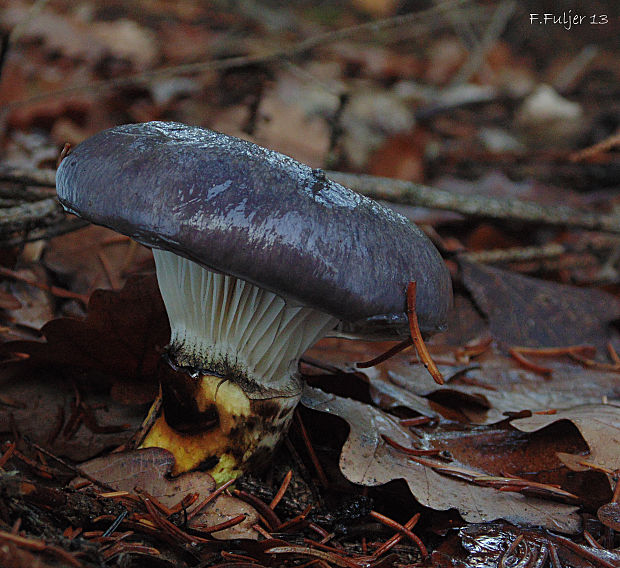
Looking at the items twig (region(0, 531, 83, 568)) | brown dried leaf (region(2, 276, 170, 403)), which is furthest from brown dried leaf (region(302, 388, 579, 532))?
twig (region(0, 531, 83, 568))

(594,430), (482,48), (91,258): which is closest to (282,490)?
(594,430)

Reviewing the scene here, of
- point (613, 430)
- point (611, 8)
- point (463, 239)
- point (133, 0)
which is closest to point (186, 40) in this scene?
point (133, 0)

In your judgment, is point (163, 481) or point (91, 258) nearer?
point (163, 481)

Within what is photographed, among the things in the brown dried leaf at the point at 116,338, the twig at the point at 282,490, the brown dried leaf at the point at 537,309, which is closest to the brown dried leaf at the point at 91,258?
the brown dried leaf at the point at 116,338

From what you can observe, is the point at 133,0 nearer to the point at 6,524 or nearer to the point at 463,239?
the point at 463,239

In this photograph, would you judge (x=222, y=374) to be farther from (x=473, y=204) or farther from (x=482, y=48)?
(x=482, y=48)

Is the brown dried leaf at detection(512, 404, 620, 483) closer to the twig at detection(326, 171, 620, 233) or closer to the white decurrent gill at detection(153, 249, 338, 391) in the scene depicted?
the white decurrent gill at detection(153, 249, 338, 391)
